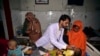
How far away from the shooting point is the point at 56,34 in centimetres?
404

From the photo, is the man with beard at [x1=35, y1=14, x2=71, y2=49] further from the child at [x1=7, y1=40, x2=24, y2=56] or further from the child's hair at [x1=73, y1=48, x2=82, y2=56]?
the child at [x1=7, y1=40, x2=24, y2=56]

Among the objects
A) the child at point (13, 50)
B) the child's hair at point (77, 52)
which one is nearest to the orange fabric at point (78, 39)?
the child's hair at point (77, 52)

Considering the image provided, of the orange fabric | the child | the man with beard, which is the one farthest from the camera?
the orange fabric

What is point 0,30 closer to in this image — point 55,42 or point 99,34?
point 55,42

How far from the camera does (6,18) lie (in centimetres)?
545

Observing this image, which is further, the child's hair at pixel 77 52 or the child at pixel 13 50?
the child's hair at pixel 77 52

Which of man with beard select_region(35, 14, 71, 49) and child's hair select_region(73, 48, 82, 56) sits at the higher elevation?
man with beard select_region(35, 14, 71, 49)

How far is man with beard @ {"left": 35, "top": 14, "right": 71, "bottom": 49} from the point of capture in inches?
153

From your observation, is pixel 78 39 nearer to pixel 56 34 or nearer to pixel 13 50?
pixel 56 34

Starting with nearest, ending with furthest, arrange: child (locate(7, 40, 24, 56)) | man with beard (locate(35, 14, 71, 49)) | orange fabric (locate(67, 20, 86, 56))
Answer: child (locate(7, 40, 24, 56)) < man with beard (locate(35, 14, 71, 49)) < orange fabric (locate(67, 20, 86, 56))

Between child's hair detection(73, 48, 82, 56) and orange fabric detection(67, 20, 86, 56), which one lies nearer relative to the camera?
child's hair detection(73, 48, 82, 56)

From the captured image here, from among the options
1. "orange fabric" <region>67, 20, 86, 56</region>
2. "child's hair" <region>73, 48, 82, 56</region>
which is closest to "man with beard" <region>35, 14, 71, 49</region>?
"child's hair" <region>73, 48, 82, 56</region>

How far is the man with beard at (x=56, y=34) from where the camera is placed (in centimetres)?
390

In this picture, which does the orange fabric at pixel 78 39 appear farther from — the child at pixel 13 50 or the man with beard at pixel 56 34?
the child at pixel 13 50
